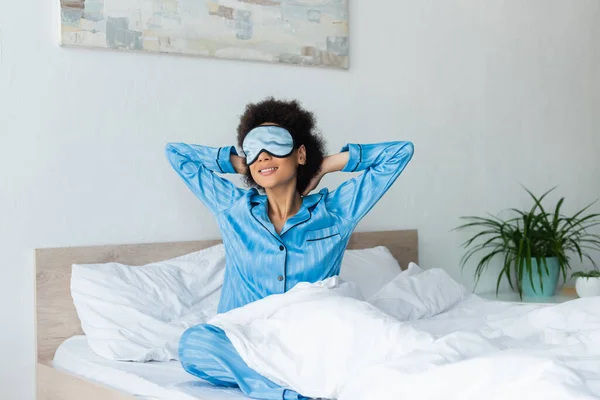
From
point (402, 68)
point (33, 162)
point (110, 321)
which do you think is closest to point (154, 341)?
point (110, 321)

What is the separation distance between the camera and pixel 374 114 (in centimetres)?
346

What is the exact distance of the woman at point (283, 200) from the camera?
2.33 m

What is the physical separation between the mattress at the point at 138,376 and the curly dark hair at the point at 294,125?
64 centimetres

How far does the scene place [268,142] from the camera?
233cm

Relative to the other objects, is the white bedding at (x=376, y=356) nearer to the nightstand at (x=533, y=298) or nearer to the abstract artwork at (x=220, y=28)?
the abstract artwork at (x=220, y=28)

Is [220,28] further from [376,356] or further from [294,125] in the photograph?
[376,356]

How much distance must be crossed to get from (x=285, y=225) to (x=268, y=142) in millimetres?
235

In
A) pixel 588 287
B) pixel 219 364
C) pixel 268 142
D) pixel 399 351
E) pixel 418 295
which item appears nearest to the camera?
pixel 399 351

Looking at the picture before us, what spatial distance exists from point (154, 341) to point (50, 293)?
0.42 metres

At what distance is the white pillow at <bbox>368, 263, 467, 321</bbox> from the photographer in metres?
2.69

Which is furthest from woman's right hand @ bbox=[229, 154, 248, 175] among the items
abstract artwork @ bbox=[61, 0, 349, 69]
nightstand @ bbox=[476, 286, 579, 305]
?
nightstand @ bbox=[476, 286, 579, 305]

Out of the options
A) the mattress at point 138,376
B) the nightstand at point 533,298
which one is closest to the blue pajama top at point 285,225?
the mattress at point 138,376

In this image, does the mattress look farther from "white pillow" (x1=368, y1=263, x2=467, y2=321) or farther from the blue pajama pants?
"white pillow" (x1=368, y1=263, x2=467, y2=321)

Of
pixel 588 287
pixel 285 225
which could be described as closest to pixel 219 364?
pixel 285 225
